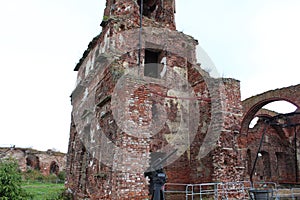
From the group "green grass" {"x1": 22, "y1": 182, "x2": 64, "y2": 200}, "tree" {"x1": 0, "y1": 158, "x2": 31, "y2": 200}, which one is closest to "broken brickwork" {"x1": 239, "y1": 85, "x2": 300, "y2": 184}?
"green grass" {"x1": 22, "y1": 182, "x2": 64, "y2": 200}

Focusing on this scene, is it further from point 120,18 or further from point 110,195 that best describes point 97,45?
point 110,195

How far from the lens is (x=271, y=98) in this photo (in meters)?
18.1

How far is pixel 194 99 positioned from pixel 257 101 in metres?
9.41

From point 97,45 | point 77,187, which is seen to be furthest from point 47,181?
point 97,45

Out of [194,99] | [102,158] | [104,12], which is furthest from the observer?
[104,12]

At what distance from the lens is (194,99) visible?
10805 mm

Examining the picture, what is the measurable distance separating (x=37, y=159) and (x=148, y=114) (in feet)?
87.1

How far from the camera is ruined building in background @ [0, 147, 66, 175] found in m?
28.6

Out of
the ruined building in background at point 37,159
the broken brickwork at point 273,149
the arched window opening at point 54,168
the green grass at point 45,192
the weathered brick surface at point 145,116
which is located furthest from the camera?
the arched window opening at point 54,168

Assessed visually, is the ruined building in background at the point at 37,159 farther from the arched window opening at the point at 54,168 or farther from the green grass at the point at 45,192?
the green grass at the point at 45,192

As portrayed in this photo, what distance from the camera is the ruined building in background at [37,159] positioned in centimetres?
2862

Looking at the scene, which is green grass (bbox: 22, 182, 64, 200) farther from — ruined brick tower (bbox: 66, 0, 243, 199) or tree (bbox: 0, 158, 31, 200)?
tree (bbox: 0, 158, 31, 200)

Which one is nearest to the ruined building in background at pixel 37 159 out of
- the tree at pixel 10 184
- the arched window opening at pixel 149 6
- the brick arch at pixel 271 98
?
the tree at pixel 10 184

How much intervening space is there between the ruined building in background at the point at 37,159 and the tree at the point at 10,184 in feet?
69.5
